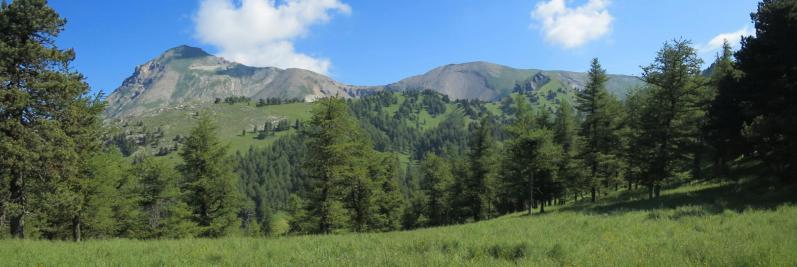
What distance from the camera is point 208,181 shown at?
3025 centimetres

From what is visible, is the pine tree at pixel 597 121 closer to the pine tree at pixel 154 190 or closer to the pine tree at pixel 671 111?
the pine tree at pixel 671 111

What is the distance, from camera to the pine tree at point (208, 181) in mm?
30516

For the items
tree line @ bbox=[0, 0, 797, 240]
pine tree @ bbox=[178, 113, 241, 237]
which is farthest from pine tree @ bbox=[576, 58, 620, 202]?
pine tree @ bbox=[178, 113, 241, 237]

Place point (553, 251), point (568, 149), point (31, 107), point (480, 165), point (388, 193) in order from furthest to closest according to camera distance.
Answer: point (568, 149) < point (388, 193) < point (480, 165) < point (31, 107) < point (553, 251)

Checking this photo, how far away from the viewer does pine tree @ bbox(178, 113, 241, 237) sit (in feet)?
100

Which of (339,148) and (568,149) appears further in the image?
(568,149)

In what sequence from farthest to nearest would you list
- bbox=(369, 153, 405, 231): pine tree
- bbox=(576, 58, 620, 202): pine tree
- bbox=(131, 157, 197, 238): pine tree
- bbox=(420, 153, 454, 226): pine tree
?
1. bbox=(420, 153, 454, 226): pine tree
2. bbox=(369, 153, 405, 231): pine tree
3. bbox=(131, 157, 197, 238): pine tree
4. bbox=(576, 58, 620, 202): pine tree

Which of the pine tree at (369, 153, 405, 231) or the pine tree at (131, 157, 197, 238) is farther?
the pine tree at (369, 153, 405, 231)

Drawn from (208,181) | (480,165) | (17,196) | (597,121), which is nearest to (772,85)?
(597,121)

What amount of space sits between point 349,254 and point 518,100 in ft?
89.4

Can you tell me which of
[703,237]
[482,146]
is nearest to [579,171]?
[482,146]

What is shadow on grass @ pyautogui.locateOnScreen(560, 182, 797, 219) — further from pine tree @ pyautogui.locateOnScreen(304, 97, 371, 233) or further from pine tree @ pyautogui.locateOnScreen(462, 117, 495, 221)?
pine tree @ pyautogui.locateOnScreen(462, 117, 495, 221)

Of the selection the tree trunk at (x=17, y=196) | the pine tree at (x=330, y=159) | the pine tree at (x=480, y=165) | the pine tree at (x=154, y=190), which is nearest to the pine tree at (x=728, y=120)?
the pine tree at (x=480, y=165)

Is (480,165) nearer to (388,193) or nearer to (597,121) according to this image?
(388,193)
